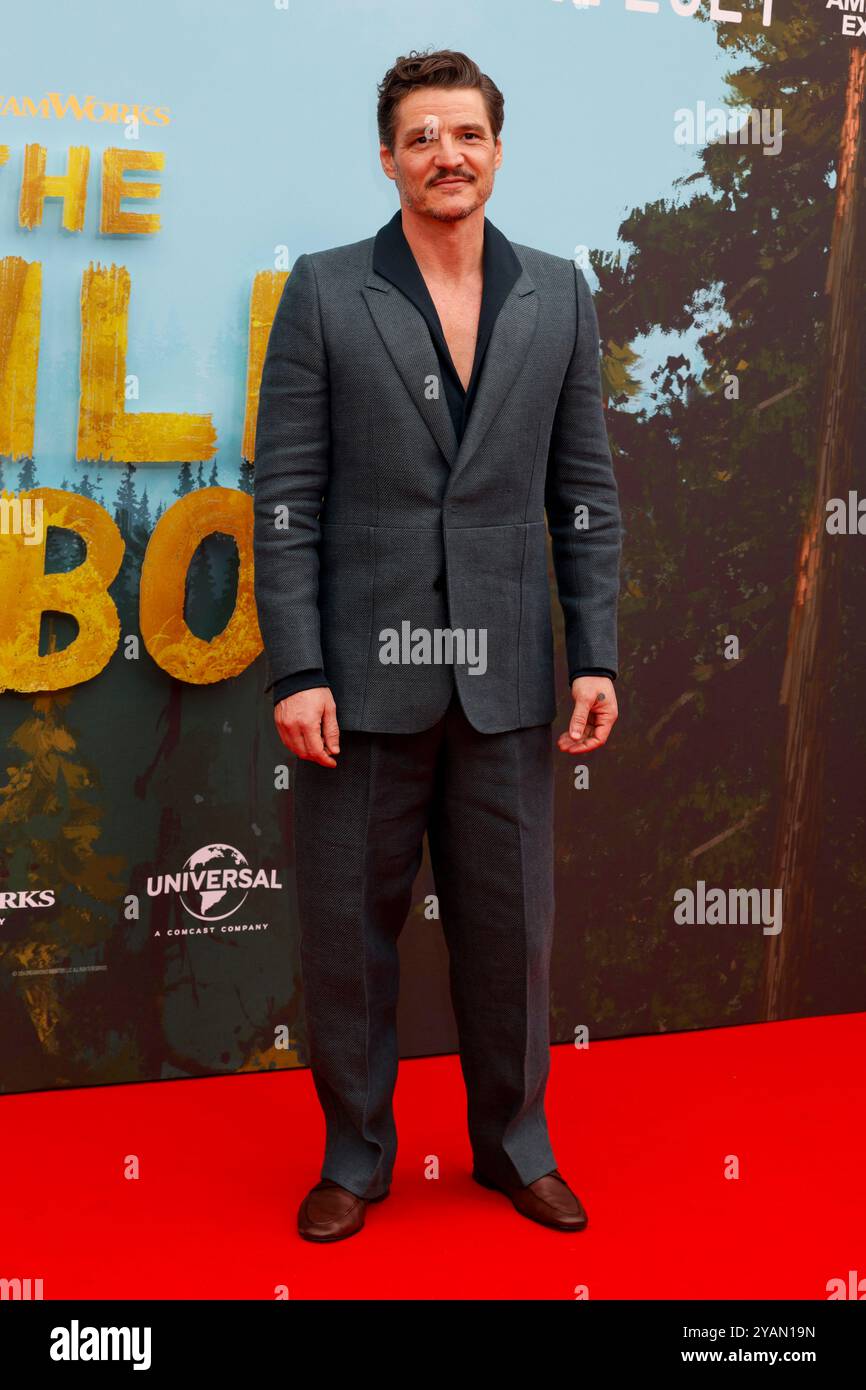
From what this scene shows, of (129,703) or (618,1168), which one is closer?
(618,1168)

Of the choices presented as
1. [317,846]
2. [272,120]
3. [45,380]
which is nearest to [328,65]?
[272,120]

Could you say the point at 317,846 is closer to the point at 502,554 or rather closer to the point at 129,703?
the point at 502,554

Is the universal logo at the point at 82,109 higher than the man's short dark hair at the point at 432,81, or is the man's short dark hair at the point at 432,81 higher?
the universal logo at the point at 82,109

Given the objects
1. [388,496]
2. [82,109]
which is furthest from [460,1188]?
[82,109]

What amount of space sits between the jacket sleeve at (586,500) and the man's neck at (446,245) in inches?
7.5

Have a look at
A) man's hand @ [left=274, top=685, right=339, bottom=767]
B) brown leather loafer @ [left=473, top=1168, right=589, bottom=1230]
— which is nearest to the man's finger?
man's hand @ [left=274, top=685, right=339, bottom=767]

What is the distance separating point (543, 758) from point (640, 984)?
1.05 metres

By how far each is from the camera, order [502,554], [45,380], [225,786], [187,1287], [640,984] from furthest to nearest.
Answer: [640,984] → [225,786] → [45,380] → [502,554] → [187,1287]

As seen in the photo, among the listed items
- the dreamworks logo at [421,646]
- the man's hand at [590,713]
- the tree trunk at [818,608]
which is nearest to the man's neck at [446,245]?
the dreamworks logo at [421,646]

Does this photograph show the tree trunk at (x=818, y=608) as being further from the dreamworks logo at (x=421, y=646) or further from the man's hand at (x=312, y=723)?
the man's hand at (x=312, y=723)

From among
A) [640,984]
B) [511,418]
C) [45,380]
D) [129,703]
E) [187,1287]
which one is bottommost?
[187,1287]

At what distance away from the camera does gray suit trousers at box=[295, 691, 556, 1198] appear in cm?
222

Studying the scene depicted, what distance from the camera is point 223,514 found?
279cm

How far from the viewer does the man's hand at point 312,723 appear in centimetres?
212
